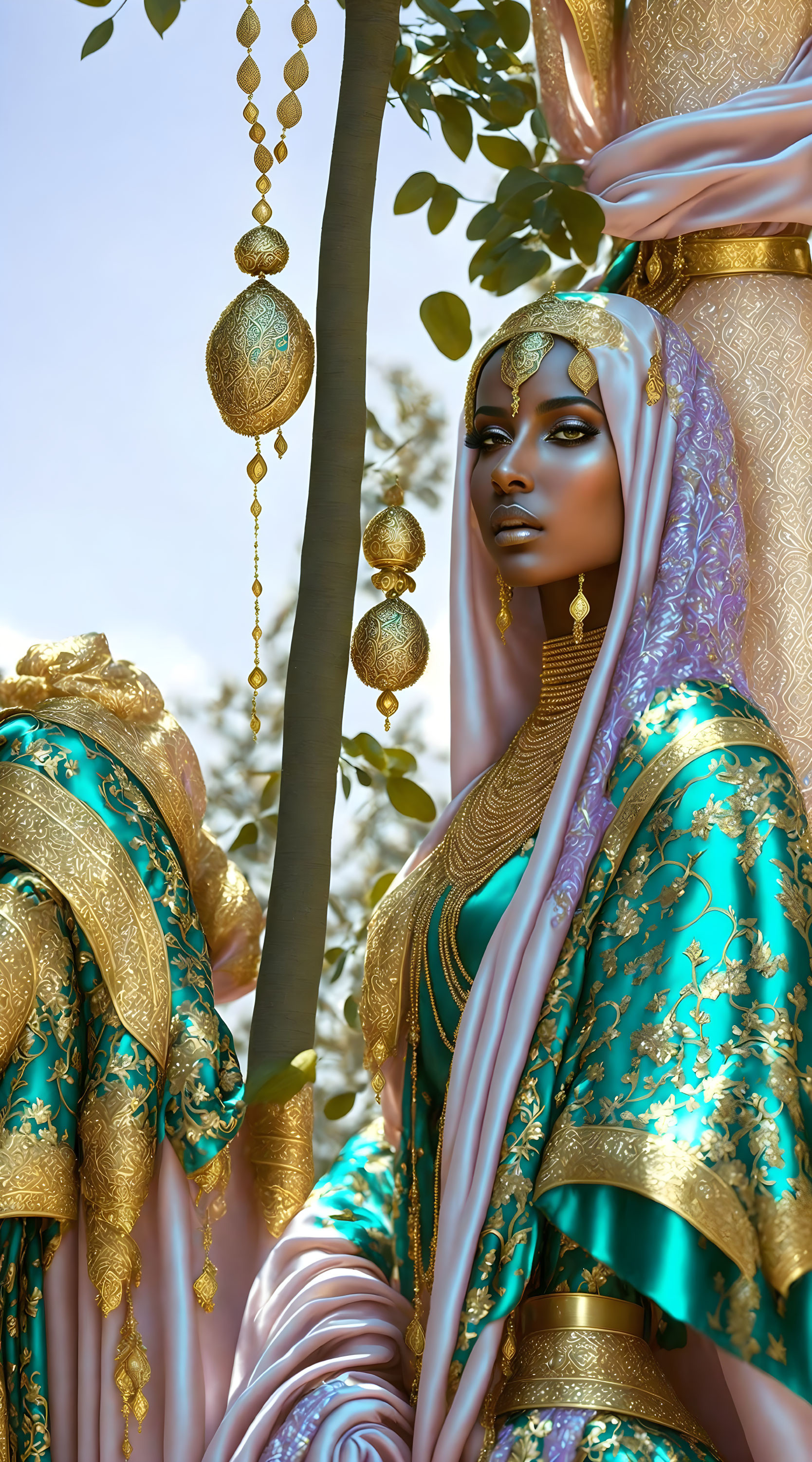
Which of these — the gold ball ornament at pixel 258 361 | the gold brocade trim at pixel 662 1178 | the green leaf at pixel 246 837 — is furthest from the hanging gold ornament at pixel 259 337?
the gold brocade trim at pixel 662 1178

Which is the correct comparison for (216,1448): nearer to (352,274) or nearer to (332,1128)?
(352,274)

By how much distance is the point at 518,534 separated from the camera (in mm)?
2047

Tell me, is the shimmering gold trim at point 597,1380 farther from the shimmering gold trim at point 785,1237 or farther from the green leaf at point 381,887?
the green leaf at point 381,887

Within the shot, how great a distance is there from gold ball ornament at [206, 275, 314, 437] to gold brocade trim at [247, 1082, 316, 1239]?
831mm

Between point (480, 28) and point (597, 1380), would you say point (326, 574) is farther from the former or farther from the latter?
point (597, 1380)

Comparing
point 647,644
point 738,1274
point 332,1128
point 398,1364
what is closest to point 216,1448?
point 398,1364

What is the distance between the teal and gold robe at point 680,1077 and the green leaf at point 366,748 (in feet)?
2.42

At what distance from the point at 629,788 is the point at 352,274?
86 cm

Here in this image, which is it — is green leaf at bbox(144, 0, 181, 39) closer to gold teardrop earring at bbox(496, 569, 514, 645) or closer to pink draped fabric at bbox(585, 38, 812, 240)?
pink draped fabric at bbox(585, 38, 812, 240)

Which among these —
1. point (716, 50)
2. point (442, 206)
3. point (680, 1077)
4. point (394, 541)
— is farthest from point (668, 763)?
point (716, 50)

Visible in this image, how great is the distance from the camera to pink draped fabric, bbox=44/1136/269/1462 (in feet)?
5.98

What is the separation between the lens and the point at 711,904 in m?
1.75

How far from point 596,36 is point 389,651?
1.01 m

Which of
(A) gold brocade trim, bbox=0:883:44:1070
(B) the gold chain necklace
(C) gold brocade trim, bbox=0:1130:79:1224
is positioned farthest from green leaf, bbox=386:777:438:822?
(C) gold brocade trim, bbox=0:1130:79:1224
